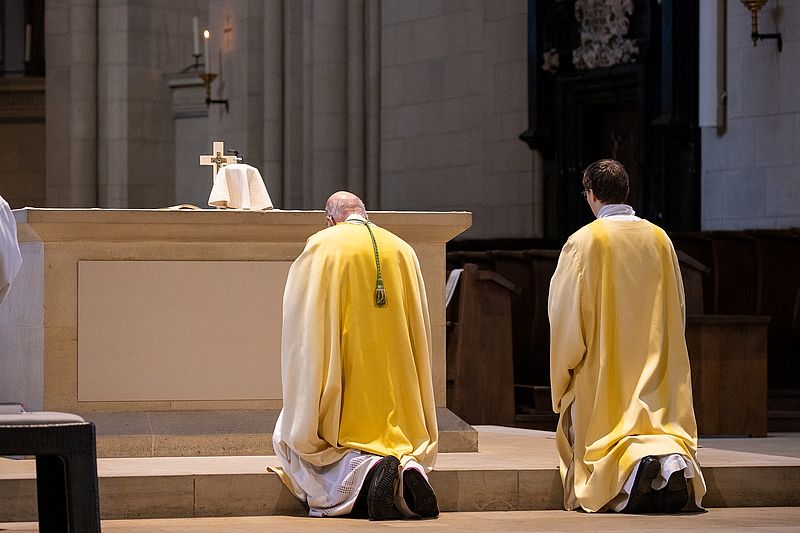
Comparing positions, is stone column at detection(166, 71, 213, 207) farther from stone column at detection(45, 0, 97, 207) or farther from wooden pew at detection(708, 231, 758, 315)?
wooden pew at detection(708, 231, 758, 315)

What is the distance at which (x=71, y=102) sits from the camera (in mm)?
19219

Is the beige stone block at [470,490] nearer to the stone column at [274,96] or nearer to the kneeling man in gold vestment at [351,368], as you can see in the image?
the kneeling man in gold vestment at [351,368]

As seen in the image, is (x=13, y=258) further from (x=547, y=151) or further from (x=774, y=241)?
(x=547, y=151)

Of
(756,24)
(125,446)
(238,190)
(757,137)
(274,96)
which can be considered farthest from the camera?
(274,96)

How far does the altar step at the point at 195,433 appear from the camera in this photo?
670 cm

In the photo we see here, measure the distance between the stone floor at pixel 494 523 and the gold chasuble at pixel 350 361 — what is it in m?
0.30

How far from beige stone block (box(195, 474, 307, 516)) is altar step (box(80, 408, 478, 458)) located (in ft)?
2.04

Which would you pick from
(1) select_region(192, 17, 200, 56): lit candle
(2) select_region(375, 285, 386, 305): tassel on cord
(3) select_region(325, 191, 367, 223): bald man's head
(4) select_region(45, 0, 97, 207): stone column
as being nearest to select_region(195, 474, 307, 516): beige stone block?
(2) select_region(375, 285, 386, 305): tassel on cord

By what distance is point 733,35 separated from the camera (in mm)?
12133

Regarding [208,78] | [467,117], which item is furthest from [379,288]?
[208,78]

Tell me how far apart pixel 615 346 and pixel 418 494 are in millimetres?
1058

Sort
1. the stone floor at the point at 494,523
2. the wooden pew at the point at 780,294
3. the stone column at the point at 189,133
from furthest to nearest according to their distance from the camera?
the stone column at the point at 189,133, the wooden pew at the point at 780,294, the stone floor at the point at 494,523

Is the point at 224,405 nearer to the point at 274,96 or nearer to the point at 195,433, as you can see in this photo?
the point at 195,433

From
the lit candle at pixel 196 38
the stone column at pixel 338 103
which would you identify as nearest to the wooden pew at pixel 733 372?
the stone column at pixel 338 103
